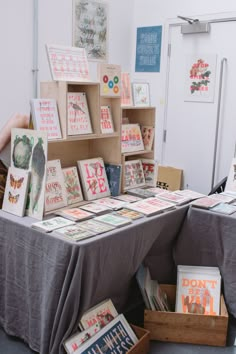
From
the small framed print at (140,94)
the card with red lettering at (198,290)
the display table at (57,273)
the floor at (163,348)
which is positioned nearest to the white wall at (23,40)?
the small framed print at (140,94)

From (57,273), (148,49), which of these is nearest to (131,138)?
(57,273)

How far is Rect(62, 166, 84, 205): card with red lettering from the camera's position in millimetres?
2482

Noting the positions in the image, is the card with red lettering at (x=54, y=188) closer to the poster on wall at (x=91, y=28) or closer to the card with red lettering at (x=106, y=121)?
the card with red lettering at (x=106, y=121)

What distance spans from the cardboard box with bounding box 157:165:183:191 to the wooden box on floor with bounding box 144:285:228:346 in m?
2.04

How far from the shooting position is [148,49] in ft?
14.3

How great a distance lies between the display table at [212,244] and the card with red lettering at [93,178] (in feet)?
1.94

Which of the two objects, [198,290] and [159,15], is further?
[159,15]

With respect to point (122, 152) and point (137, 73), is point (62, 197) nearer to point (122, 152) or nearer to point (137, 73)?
point (122, 152)

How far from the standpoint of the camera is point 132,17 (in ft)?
14.6

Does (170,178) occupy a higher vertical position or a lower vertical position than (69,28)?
lower

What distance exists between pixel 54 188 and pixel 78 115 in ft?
1.58

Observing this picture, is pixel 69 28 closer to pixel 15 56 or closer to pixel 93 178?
pixel 15 56

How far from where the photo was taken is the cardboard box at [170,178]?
422 centimetres

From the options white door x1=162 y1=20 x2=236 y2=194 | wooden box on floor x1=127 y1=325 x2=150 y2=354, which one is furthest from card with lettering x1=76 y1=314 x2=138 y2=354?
white door x1=162 y1=20 x2=236 y2=194
